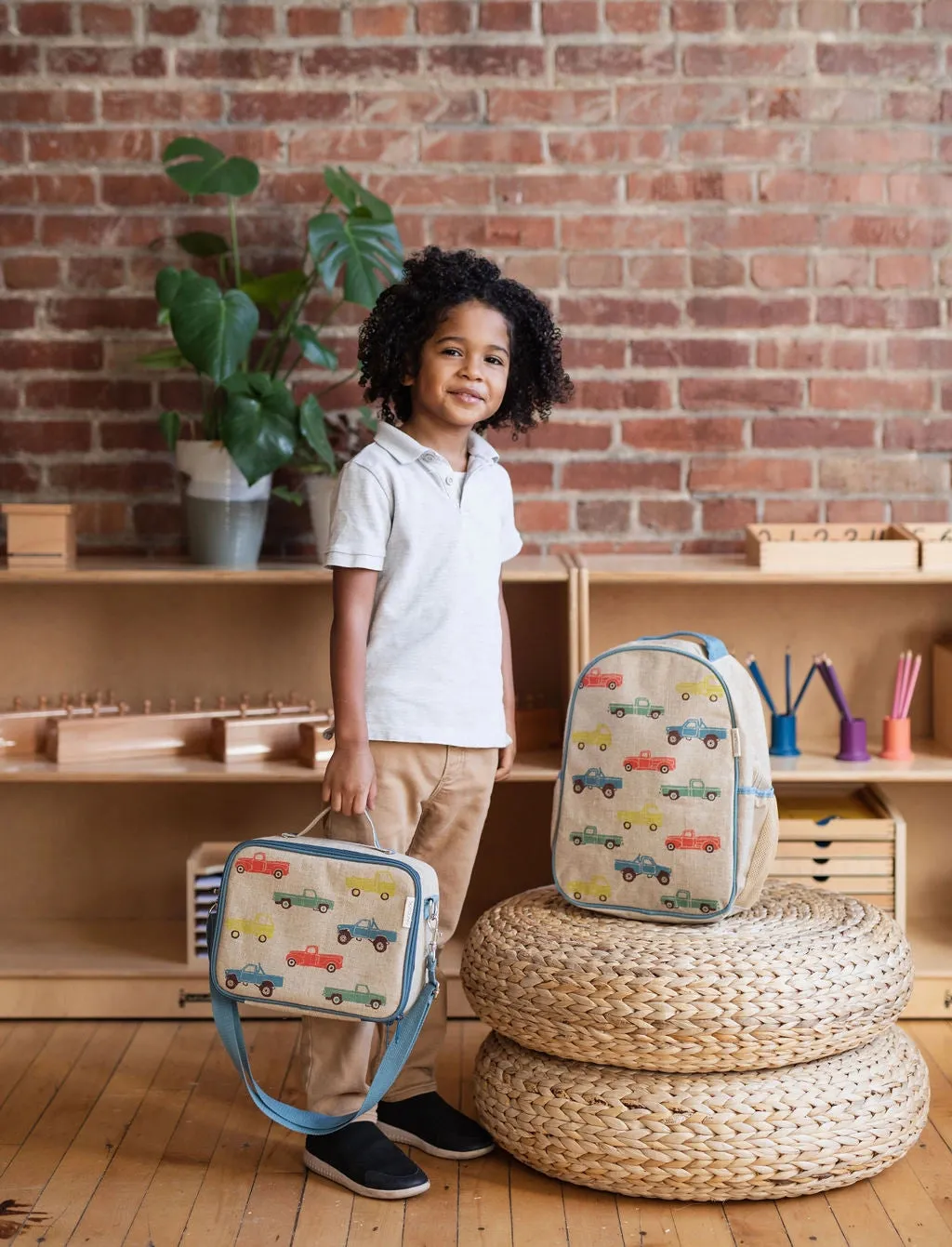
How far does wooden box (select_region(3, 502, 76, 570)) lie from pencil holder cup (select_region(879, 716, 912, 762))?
5.20 feet

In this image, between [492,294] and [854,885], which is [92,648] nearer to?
[492,294]

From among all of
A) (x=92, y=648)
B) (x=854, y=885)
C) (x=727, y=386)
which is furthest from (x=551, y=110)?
(x=854, y=885)

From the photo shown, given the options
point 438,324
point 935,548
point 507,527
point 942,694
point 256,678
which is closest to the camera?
point 438,324

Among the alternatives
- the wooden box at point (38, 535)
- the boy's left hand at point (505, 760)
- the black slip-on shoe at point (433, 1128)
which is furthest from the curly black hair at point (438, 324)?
the black slip-on shoe at point (433, 1128)

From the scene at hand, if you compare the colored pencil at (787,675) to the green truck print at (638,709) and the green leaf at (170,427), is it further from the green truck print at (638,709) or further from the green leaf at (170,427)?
the green leaf at (170,427)

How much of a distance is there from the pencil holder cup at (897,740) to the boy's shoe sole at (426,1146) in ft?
3.52

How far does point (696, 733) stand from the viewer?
1.90 meters

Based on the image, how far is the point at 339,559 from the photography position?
6.26ft

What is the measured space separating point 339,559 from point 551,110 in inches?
48.3

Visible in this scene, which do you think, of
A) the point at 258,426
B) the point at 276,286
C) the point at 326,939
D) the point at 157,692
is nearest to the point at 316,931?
the point at 326,939

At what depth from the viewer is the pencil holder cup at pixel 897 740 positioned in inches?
99.7

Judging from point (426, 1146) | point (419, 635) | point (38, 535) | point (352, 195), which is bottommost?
point (426, 1146)

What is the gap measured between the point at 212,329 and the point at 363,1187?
142cm

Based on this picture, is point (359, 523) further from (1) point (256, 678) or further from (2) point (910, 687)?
A: (2) point (910, 687)
